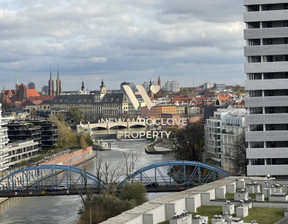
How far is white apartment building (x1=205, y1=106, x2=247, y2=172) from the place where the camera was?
57156 millimetres

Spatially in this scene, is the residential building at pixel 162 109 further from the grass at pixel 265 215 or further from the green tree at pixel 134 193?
the grass at pixel 265 215

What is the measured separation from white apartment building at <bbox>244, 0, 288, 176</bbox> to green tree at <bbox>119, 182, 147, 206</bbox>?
20.2 ft

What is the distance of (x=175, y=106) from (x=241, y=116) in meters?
91.7

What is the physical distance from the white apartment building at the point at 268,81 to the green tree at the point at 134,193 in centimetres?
615

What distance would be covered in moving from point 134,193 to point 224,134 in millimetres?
23623

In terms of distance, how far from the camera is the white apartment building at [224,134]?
2250 inches

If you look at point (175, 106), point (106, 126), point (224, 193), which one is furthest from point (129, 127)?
point (224, 193)

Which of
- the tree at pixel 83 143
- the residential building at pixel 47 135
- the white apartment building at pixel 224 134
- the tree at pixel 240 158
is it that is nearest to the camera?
the tree at pixel 240 158

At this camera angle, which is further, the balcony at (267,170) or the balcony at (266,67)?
the balcony at (267,170)

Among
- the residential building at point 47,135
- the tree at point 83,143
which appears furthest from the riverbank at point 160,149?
the residential building at point 47,135

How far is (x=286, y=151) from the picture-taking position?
3944 centimetres

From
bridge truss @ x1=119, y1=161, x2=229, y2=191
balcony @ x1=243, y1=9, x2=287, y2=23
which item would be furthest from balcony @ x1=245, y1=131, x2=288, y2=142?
balcony @ x1=243, y1=9, x2=287, y2=23

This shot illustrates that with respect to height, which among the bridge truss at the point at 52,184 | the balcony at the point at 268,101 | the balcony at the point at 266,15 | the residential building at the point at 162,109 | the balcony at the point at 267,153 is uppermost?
the balcony at the point at 266,15

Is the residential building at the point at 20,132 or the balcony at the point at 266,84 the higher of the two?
the balcony at the point at 266,84
